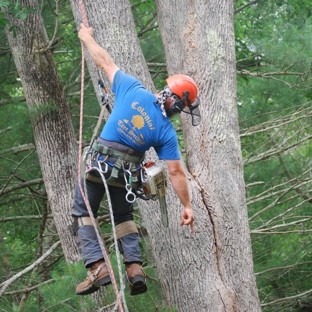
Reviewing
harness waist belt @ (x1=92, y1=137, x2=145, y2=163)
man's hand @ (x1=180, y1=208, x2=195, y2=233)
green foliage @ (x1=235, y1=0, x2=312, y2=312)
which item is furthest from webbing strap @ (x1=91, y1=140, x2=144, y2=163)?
green foliage @ (x1=235, y1=0, x2=312, y2=312)

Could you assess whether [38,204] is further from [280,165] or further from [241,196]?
[241,196]

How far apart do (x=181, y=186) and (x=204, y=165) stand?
29.7 inches

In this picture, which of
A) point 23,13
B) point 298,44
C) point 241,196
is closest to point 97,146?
point 241,196

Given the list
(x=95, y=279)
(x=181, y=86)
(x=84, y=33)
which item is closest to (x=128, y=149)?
(x=181, y=86)

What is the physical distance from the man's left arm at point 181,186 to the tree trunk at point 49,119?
74.6 inches

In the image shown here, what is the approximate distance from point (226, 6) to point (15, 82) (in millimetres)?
4791

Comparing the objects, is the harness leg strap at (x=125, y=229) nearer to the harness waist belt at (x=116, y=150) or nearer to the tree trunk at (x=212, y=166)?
the tree trunk at (x=212, y=166)

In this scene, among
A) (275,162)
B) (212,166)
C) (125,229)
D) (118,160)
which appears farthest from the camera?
(275,162)

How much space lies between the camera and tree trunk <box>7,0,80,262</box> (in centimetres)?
613

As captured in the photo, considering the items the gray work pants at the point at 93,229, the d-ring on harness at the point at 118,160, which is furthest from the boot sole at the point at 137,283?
the d-ring on harness at the point at 118,160

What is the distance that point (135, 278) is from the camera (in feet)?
14.7

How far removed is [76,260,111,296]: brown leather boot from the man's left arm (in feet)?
2.10

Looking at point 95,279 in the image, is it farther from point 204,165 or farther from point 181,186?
point 204,165

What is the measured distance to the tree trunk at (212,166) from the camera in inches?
187
